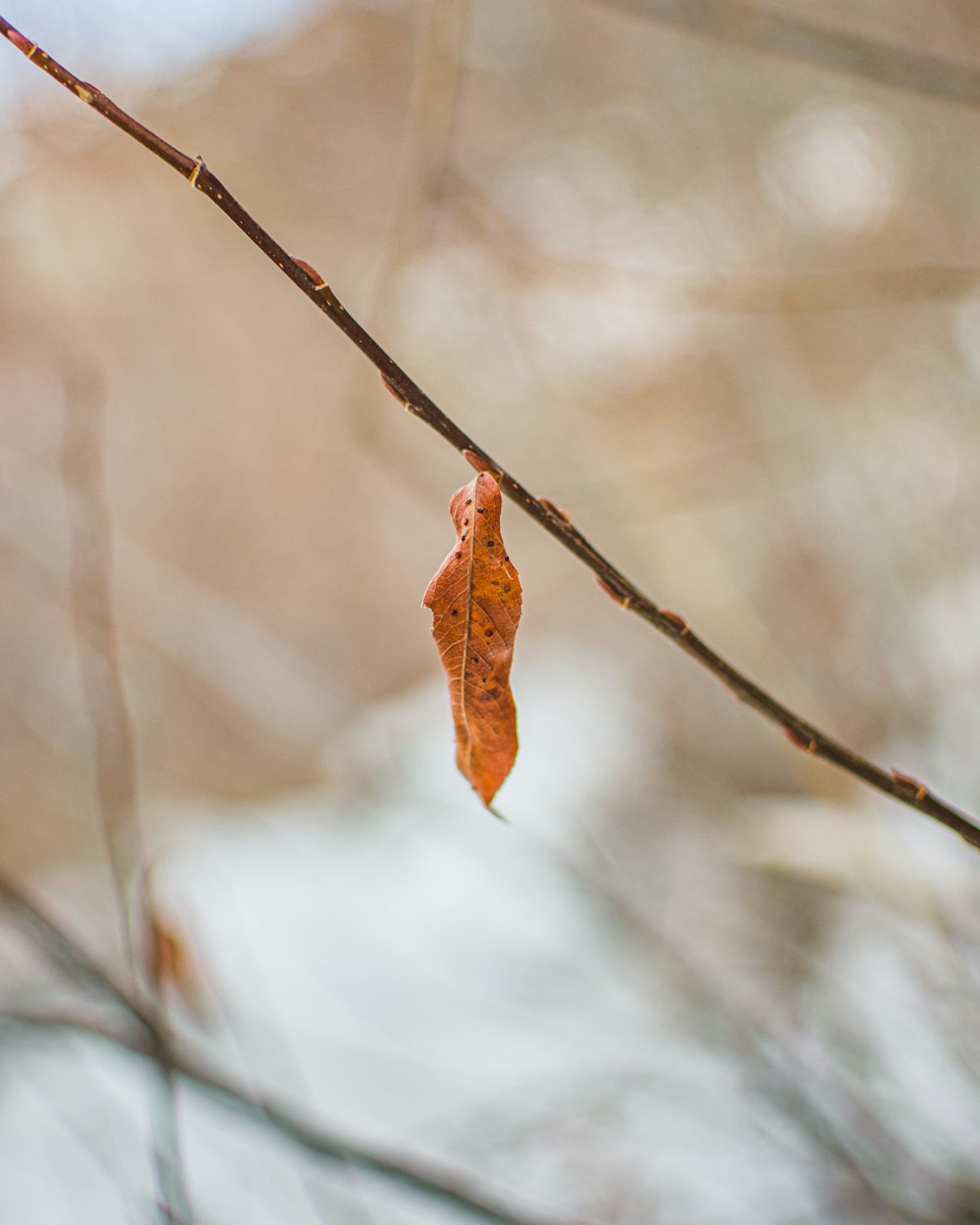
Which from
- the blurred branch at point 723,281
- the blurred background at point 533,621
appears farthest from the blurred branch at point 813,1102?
the blurred branch at point 723,281

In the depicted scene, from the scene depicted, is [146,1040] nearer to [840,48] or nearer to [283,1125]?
[283,1125]

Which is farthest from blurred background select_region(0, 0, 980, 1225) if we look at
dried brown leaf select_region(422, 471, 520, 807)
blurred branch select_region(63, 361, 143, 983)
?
dried brown leaf select_region(422, 471, 520, 807)

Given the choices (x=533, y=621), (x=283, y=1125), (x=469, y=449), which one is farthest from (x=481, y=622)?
(x=533, y=621)

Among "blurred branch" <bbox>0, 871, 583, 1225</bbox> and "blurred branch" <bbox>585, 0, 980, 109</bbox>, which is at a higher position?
"blurred branch" <bbox>585, 0, 980, 109</bbox>

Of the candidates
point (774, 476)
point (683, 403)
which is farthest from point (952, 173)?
point (683, 403)

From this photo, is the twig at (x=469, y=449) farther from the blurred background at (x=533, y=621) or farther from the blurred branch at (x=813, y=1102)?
the blurred branch at (x=813, y=1102)

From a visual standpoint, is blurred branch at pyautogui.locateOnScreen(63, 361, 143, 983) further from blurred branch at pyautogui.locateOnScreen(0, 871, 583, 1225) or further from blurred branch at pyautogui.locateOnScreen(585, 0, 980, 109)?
blurred branch at pyautogui.locateOnScreen(585, 0, 980, 109)

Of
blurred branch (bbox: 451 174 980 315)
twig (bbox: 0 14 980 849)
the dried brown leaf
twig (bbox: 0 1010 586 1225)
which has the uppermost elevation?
blurred branch (bbox: 451 174 980 315)
